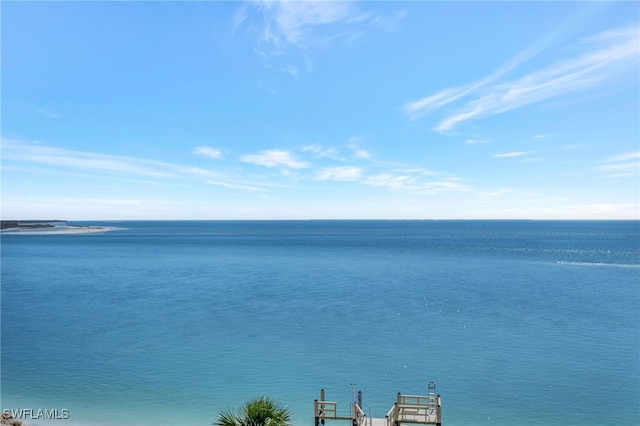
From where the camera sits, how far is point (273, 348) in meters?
31.5

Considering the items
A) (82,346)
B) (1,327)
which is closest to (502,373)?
(82,346)

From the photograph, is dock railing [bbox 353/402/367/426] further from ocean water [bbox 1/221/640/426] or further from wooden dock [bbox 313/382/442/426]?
ocean water [bbox 1/221/640/426]

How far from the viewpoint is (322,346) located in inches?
1253

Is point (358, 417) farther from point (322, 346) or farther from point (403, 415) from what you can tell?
point (322, 346)

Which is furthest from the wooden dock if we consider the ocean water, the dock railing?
the ocean water

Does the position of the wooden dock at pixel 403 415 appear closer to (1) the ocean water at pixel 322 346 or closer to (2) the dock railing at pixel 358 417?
(2) the dock railing at pixel 358 417

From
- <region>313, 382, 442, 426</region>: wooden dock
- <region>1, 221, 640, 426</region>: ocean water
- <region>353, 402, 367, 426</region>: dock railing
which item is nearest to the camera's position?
<region>313, 382, 442, 426</region>: wooden dock

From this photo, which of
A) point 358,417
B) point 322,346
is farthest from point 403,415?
point 322,346

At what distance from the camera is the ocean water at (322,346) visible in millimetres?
22922

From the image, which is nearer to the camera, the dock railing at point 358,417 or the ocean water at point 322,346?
the dock railing at point 358,417

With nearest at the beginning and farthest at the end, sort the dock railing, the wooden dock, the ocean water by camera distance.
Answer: the wooden dock < the dock railing < the ocean water

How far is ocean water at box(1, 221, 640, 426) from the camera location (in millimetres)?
22922

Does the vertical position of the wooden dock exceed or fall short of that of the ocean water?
it exceeds it

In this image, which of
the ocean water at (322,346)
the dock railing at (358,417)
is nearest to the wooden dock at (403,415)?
the dock railing at (358,417)
